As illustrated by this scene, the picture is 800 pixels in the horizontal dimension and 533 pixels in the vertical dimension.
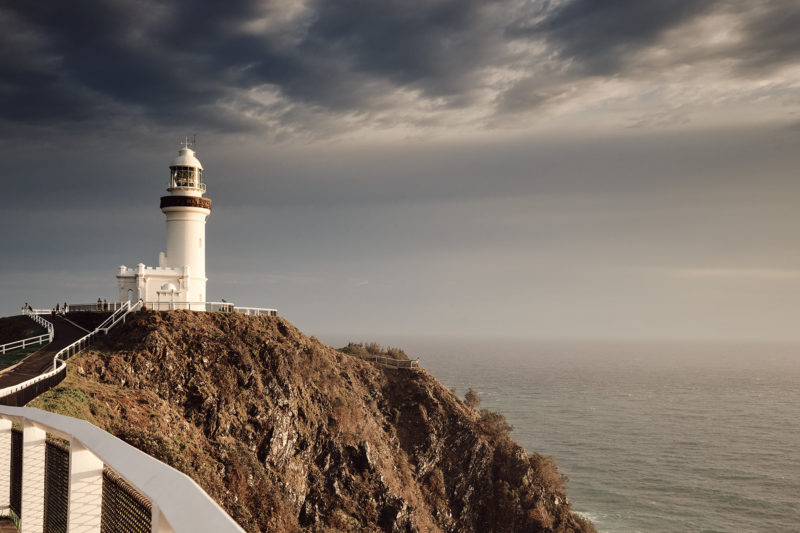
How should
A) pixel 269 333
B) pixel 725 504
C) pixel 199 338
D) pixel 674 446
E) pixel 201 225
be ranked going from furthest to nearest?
pixel 674 446
pixel 725 504
pixel 201 225
pixel 269 333
pixel 199 338

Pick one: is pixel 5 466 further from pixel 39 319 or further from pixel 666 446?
pixel 666 446

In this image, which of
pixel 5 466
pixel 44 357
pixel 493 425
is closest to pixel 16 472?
pixel 5 466

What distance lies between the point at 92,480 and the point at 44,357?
3237 cm

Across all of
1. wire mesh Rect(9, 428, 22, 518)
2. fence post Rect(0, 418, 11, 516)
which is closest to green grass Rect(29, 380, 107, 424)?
fence post Rect(0, 418, 11, 516)

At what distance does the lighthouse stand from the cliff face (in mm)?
6611

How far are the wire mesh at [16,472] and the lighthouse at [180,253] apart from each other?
136 feet

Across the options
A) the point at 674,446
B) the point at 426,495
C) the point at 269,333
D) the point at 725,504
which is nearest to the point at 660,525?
the point at 725,504

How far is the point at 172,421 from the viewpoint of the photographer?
31156mm

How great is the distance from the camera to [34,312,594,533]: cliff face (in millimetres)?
30359

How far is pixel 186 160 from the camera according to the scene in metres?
52.3

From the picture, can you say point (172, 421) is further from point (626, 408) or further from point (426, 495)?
point (626, 408)

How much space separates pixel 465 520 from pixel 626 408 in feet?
274

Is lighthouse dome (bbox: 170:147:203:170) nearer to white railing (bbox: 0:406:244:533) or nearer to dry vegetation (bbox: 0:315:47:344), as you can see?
dry vegetation (bbox: 0:315:47:344)

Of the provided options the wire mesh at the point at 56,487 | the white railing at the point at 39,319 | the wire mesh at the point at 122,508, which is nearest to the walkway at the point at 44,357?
the white railing at the point at 39,319
